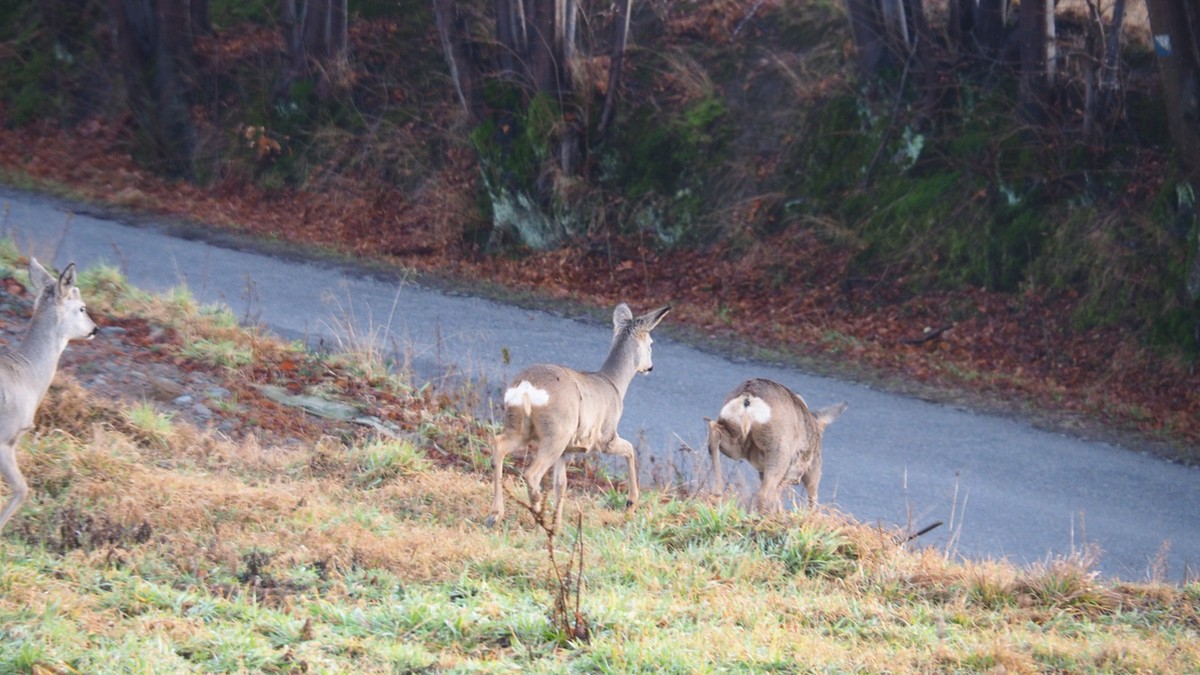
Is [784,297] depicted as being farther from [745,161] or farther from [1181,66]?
[1181,66]

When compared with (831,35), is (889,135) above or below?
below

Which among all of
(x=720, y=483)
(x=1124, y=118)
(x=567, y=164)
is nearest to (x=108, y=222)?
(x=567, y=164)

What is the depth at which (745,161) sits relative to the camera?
741 inches

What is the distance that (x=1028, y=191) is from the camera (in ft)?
52.9

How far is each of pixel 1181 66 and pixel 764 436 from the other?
7540 mm

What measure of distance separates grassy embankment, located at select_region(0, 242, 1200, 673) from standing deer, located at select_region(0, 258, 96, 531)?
1.11 feet

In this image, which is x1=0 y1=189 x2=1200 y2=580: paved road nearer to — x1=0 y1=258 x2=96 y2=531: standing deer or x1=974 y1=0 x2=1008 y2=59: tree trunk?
x1=0 y1=258 x2=96 y2=531: standing deer

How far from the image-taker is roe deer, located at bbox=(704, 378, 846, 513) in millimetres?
8742

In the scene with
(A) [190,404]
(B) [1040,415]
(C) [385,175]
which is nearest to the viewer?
(A) [190,404]

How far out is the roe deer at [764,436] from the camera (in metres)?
8.74

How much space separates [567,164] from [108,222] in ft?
22.6

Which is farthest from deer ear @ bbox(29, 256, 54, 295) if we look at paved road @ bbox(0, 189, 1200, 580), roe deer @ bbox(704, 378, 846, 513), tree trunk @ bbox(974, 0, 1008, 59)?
tree trunk @ bbox(974, 0, 1008, 59)

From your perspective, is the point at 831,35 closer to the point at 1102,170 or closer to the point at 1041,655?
the point at 1102,170

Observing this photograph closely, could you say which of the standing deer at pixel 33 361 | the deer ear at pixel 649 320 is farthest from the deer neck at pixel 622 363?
the standing deer at pixel 33 361
